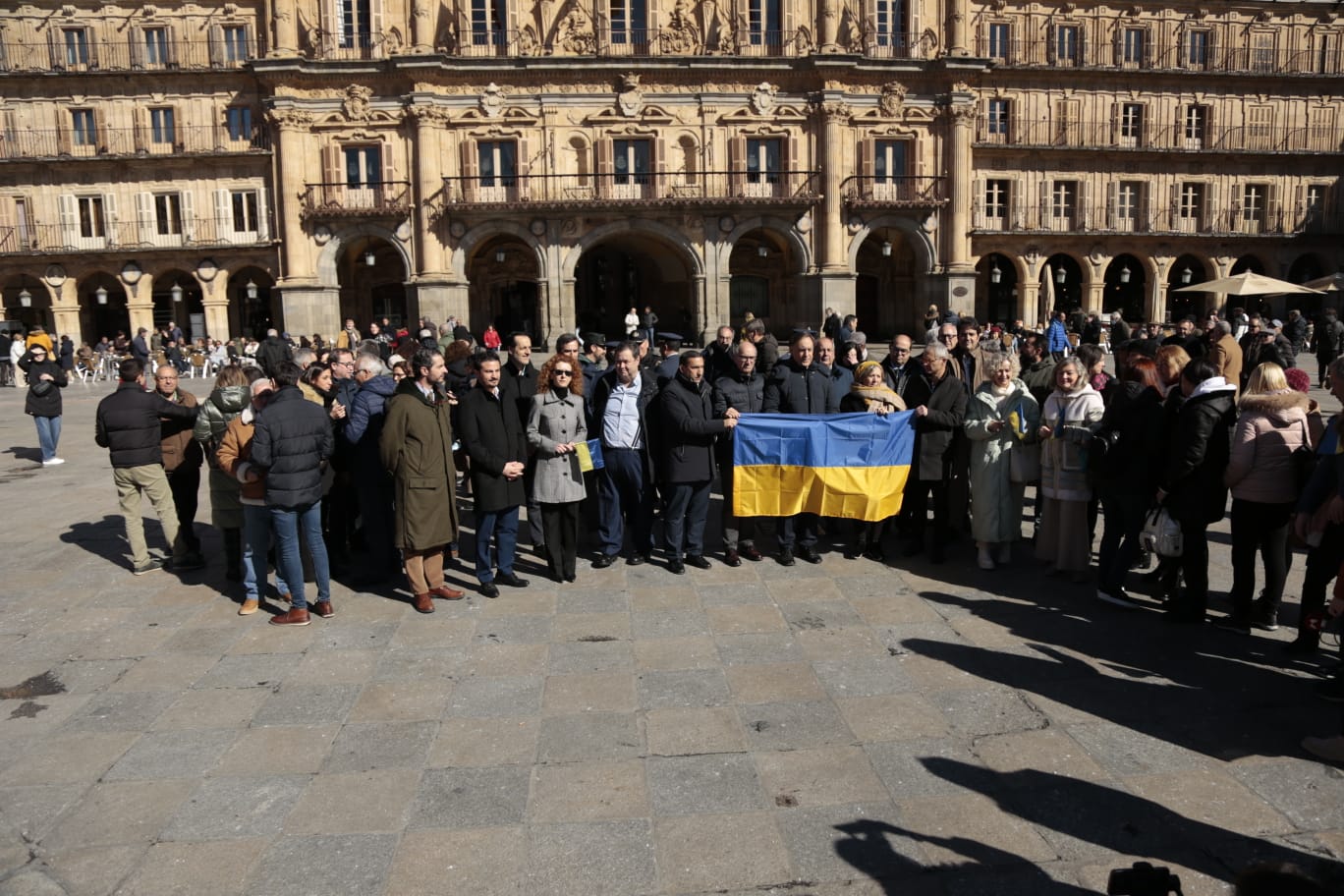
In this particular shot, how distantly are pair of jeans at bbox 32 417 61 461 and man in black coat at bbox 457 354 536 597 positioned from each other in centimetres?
925

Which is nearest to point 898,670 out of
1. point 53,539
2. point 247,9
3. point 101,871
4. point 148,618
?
point 101,871

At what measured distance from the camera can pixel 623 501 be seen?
8195 mm

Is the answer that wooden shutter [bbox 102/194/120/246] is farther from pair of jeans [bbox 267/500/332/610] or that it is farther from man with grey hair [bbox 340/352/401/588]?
pair of jeans [bbox 267/500/332/610]

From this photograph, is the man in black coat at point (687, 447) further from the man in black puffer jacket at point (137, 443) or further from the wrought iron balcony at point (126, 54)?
the wrought iron balcony at point (126, 54)

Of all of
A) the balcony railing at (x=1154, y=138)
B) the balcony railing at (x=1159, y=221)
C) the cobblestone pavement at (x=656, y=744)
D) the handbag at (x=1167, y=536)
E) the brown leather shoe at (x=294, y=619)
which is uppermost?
the balcony railing at (x=1154, y=138)

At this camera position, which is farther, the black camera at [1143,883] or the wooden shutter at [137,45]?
the wooden shutter at [137,45]

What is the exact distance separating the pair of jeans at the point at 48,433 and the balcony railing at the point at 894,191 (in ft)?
76.7

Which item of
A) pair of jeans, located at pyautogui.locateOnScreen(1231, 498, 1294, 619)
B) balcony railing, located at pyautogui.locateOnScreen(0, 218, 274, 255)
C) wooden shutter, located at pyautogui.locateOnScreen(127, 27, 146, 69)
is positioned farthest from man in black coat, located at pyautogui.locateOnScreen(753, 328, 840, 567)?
wooden shutter, located at pyautogui.locateOnScreen(127, 27, 146, 69)

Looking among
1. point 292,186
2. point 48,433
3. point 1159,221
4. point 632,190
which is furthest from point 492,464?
point 1159,221

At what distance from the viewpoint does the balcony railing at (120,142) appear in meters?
31.2

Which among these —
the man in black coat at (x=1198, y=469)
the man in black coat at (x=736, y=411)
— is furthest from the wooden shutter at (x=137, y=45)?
the man in black coat at (x=1198, y=469)

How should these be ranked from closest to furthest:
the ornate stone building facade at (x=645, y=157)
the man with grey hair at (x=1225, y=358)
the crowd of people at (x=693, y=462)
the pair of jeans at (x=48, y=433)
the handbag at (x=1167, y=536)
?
the crowd of people at (x=693, y=462) → the handbag at (x=1167, y=536) → the man with grey hair at (x=1225, y=358) → the pair of jeans at (x=48, y=433) → the ornate stone building facade at (x=645, y=157)

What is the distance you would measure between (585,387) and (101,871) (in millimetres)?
6163

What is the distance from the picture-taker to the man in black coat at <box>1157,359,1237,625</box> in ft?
20.4
